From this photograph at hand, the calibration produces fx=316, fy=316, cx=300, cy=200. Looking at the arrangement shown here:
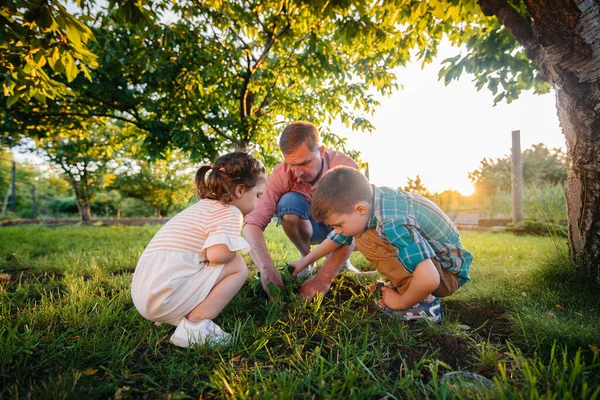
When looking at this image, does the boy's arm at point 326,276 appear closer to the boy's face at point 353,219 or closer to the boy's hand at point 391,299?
the boy's hand at point 391,299

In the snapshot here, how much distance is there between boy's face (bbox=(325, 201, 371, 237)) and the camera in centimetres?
174

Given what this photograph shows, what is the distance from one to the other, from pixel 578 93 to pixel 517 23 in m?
0.76

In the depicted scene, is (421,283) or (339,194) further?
(339,194)

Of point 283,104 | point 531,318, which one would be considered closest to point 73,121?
point 283,104

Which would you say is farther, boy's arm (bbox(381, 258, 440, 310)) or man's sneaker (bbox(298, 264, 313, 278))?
man's sneaker (bbox(298, 264, 313, 278))

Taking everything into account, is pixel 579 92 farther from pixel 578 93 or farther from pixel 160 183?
pixel 160 183

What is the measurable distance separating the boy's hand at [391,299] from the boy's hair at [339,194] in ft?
1.96

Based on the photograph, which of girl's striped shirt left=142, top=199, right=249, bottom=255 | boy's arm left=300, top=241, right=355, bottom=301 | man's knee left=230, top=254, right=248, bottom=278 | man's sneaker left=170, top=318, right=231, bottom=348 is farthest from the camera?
boy's arm left=300, top=241, right=355, bottom=301

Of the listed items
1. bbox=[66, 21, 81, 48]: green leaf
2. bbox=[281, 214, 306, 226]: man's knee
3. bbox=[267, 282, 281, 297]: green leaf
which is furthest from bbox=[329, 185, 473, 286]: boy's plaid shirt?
bbox=[66, 21, 81, 48]: green leaf

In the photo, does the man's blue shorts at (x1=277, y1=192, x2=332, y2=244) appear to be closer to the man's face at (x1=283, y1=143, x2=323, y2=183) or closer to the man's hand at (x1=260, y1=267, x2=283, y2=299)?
the man's face at (x1=283, y1=143, x2=323, y2=183)

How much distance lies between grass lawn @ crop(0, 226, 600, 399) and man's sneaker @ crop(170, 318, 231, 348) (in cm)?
5

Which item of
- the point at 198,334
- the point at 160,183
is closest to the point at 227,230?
the point at 198,334

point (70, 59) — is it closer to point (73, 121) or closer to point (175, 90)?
point (175, 90)

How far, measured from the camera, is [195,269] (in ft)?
5.57
